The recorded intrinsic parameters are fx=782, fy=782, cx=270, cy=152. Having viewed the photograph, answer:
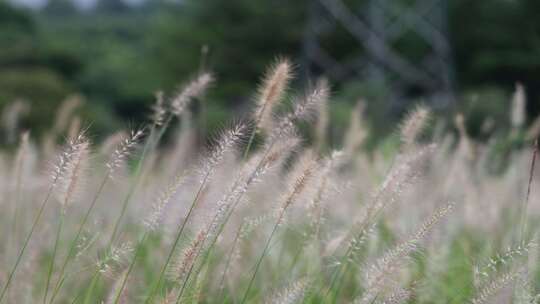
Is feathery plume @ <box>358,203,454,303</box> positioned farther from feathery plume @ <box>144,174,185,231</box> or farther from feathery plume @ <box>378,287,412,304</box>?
feathery plume @ <box>144,174,185,231</box>

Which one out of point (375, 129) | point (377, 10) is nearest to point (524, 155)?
point (375, 129)

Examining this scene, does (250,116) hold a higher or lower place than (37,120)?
lower

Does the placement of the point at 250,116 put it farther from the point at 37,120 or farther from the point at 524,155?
the point at 37,120

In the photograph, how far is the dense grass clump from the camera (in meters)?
1.56

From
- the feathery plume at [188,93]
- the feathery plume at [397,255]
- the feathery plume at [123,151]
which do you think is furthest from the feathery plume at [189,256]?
the feathery plume at [188,93]

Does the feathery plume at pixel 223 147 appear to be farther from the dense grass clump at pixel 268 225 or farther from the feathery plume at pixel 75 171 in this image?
the feathery plume at pixel 75 171

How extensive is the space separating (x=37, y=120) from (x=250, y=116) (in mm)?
15053

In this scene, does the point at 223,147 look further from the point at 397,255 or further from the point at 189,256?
the point at 397,255

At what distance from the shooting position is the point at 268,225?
3.21 metres

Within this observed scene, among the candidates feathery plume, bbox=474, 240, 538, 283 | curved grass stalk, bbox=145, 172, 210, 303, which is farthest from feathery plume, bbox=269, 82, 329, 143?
feathery plume, bbox=474, 240, 538, 283

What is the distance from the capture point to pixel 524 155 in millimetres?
4043

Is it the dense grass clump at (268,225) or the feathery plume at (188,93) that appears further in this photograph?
the feathery plume at (188,93)

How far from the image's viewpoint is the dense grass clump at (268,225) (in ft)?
5.10

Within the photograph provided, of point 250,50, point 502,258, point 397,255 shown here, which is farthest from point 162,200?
point 250,50
